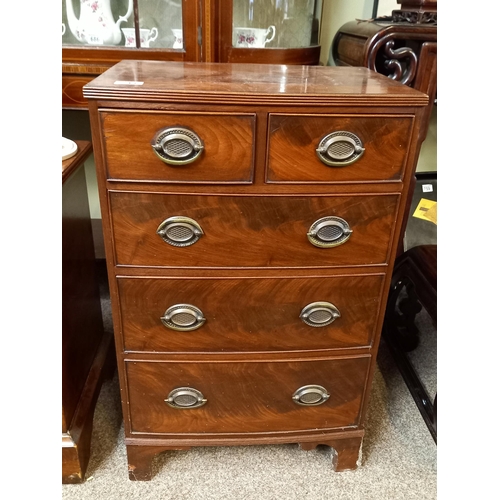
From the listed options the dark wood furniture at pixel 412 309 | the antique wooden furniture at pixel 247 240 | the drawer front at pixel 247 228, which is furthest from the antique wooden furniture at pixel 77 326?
the dark wood furniture at pixel 412 309

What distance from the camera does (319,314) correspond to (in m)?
1.01

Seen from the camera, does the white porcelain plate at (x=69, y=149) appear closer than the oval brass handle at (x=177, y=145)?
No

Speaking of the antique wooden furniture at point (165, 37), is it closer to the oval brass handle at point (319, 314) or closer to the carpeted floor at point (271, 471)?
the oval brass handle at point (319, 314)

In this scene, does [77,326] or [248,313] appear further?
[77,326]

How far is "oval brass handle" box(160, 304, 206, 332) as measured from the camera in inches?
38.4

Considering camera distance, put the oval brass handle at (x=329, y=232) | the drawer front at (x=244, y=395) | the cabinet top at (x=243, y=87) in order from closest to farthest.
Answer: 1. the cabinet top at (x=243, y=87)
2. the oval brass handle at (x=329, y=232)
3. the drawer front at (x=244, y=395)

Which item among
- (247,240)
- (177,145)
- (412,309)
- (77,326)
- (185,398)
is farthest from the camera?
(412,309)

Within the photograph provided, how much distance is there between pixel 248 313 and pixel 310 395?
0.26 m

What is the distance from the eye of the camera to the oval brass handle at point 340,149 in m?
0.84

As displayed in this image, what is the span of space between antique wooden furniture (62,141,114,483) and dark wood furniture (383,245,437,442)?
88 cm

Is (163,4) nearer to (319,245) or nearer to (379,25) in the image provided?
(379,25)

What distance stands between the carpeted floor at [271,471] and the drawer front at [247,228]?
0.58 meters

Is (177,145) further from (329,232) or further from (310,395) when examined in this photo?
(310,395)

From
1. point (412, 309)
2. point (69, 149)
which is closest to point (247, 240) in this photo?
point (69, 149)
